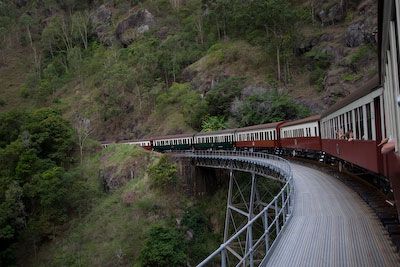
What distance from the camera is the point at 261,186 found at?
3250 centimetres

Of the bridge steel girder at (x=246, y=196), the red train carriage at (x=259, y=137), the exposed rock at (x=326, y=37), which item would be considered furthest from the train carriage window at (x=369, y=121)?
the exposed rock at (x=326, y=37)

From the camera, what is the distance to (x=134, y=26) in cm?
7838

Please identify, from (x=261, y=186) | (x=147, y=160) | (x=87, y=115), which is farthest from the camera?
(x=87, y=115)

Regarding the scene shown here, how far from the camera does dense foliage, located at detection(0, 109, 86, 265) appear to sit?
30797 millimetres

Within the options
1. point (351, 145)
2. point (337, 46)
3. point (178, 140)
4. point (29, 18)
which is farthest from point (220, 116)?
point (29, 18)

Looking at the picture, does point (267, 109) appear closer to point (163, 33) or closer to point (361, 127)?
point (361, 127)

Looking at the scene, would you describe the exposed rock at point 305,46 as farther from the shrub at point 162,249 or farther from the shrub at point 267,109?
the shrub at point 162,249

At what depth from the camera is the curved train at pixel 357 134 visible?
4914mm

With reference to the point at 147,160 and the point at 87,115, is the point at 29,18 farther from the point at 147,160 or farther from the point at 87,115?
the point at 147,160

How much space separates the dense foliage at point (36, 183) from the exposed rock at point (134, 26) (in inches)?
1620

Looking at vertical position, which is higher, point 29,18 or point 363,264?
point 29,18

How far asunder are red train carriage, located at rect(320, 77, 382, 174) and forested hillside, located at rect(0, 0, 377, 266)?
11194mm

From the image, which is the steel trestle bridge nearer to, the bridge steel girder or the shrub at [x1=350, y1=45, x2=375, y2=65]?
the bridge steel girder

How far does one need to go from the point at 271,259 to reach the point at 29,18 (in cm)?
10202
